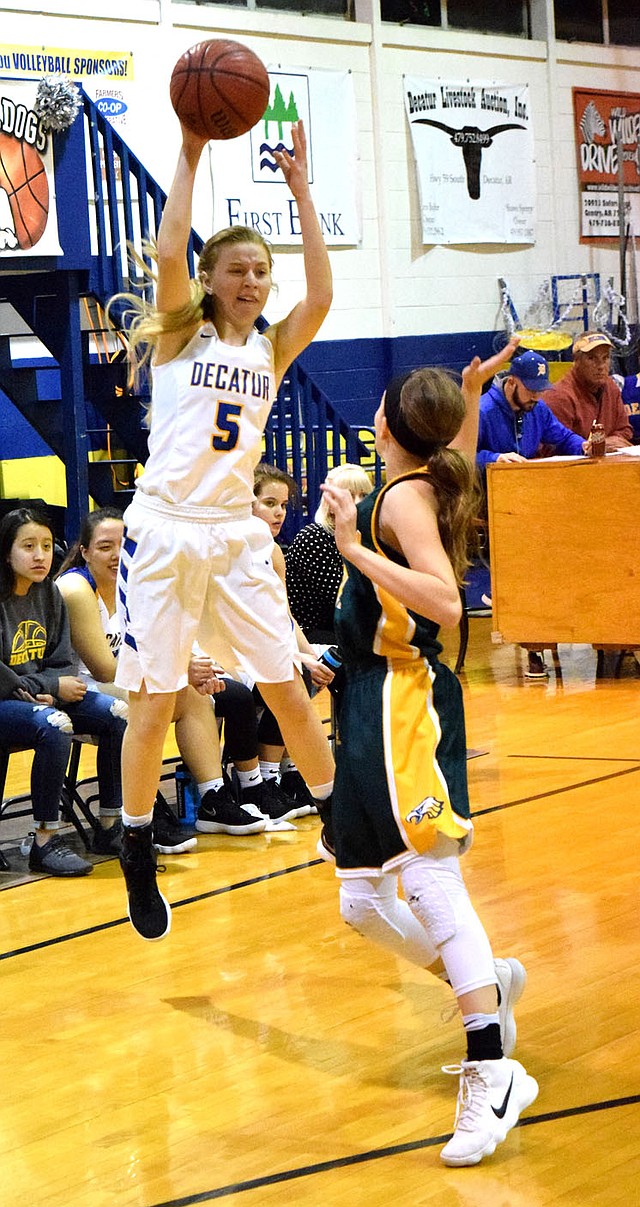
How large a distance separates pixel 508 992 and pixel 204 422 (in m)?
1.48

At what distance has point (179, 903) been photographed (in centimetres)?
414

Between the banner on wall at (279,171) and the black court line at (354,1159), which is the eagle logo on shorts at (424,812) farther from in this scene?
the banner on wall at (279,171)

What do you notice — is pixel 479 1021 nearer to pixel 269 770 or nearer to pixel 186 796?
pixel 186 796

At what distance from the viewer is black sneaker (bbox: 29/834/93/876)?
177 inches

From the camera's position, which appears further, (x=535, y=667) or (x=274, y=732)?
(x=535, y=667)

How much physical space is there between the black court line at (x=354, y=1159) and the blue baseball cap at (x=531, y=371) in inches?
201

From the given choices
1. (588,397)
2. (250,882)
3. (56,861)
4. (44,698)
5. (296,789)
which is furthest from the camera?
(588,397)

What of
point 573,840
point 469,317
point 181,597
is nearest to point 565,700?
point 573,840

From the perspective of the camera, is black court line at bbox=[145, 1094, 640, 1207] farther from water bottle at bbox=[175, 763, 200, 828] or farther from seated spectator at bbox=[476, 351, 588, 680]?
seated spectator at bbox=[476, 351, 588, 680]

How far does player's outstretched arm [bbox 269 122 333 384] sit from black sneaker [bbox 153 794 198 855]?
168 centimetres

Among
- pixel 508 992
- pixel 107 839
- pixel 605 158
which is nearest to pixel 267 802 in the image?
pixel 107 839

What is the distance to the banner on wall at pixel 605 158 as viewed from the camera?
1313 centimetres

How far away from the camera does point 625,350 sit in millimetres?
12867

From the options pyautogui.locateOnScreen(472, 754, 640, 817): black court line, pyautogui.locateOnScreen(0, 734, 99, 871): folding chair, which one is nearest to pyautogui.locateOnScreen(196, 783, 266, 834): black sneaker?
pyautogui.locateOnScreen(0, 734, 99, 871): folding chair
